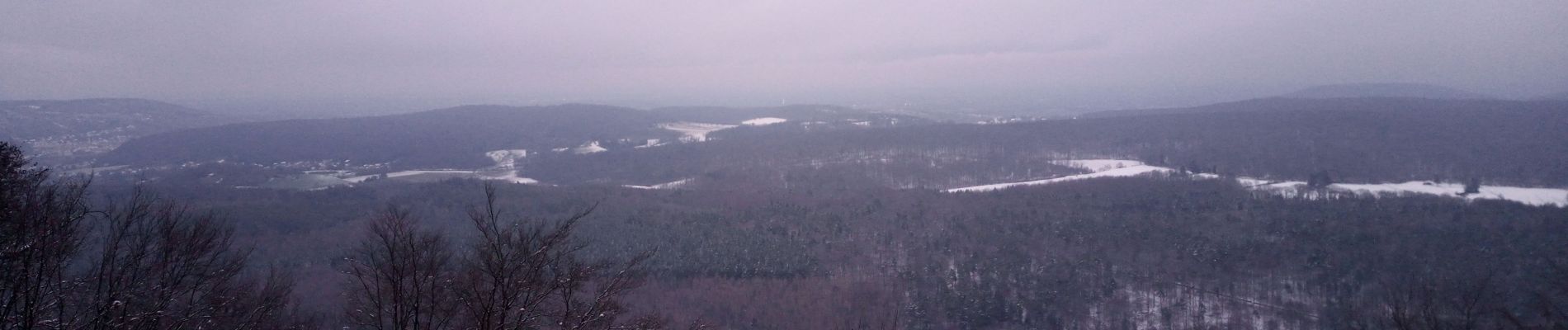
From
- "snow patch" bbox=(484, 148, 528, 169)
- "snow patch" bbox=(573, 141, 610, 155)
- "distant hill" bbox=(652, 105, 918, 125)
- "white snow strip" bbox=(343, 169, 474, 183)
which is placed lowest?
"white snow strip" bbox=(343, 169, 474, 183)

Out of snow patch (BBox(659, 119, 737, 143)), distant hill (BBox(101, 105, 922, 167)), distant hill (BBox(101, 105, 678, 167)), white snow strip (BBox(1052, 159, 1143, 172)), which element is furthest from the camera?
snow patch (BBox(659, 119, 737, 143))

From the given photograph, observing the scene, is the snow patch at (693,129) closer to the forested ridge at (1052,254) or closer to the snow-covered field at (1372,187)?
the snow-covered field at (1372,187)

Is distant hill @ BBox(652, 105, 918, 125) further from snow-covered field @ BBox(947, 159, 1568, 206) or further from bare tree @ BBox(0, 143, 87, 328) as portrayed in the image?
Result: bare tree @ BBox(0, 143, 87, 328)

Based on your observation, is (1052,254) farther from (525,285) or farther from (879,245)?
(525,285)

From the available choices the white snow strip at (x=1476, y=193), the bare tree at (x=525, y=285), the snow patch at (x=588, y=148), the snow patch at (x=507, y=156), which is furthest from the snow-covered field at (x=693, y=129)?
the bare tree at (x=525, y=285)

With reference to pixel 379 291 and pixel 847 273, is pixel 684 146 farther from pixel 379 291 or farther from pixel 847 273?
pixel 379 291

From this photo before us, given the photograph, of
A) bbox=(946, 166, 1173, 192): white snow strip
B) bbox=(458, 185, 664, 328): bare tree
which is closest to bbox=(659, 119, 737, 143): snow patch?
bbox=(946, 166, 1173, 192): white snow strip

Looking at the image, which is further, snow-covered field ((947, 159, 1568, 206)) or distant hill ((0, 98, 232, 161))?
distant hill ((0, 98, 232, 161))

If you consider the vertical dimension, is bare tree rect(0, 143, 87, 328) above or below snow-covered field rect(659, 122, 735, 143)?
above
